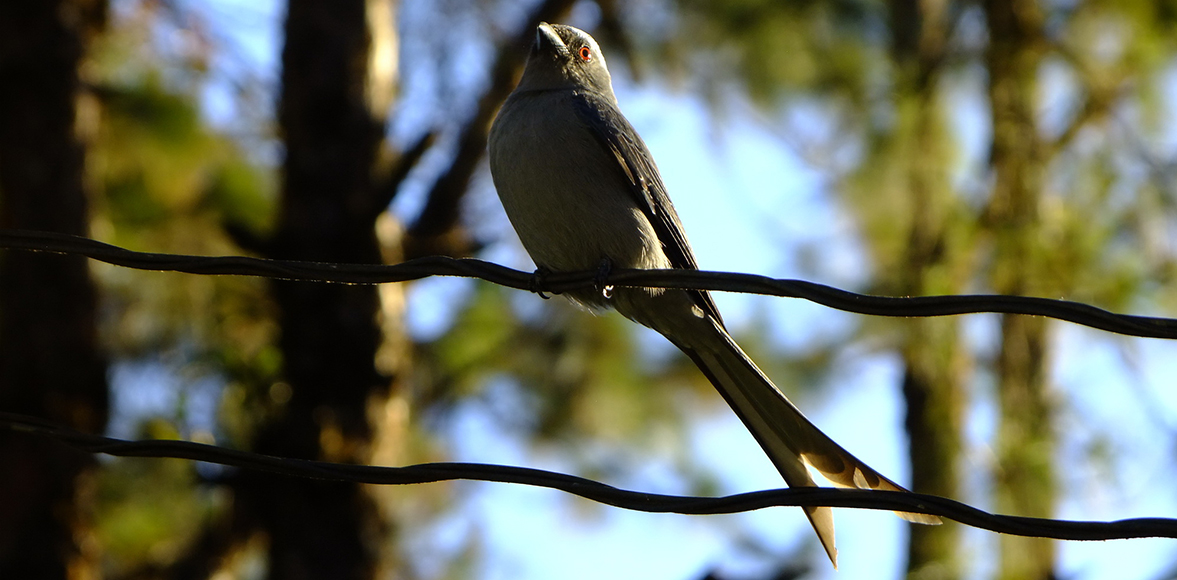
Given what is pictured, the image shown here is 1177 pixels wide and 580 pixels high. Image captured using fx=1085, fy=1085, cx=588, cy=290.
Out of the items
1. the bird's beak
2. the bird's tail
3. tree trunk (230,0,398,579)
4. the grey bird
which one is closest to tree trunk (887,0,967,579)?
the grey bird

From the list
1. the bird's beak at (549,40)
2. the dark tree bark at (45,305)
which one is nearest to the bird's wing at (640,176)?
the bird's beak at (549,40)

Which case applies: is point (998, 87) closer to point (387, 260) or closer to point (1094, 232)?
point (1094, 232)

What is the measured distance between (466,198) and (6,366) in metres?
2.77

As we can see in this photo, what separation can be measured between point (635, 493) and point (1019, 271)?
160 inches

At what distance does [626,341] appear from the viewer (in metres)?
9.14

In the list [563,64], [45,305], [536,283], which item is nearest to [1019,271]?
[563,64]

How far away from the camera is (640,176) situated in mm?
3699

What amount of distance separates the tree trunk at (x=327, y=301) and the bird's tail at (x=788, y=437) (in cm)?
323

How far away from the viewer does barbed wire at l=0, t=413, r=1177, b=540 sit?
6.68 feet

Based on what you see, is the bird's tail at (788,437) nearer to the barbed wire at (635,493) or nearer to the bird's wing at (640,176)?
the barbed wire at (635,493)

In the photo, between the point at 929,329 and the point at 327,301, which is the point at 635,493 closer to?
the point at 929,329

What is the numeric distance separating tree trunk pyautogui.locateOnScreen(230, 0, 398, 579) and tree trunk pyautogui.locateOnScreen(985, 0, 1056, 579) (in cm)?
335

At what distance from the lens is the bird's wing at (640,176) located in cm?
367

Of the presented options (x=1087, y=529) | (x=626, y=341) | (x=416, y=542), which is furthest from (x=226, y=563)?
(x=1087, y=529)
